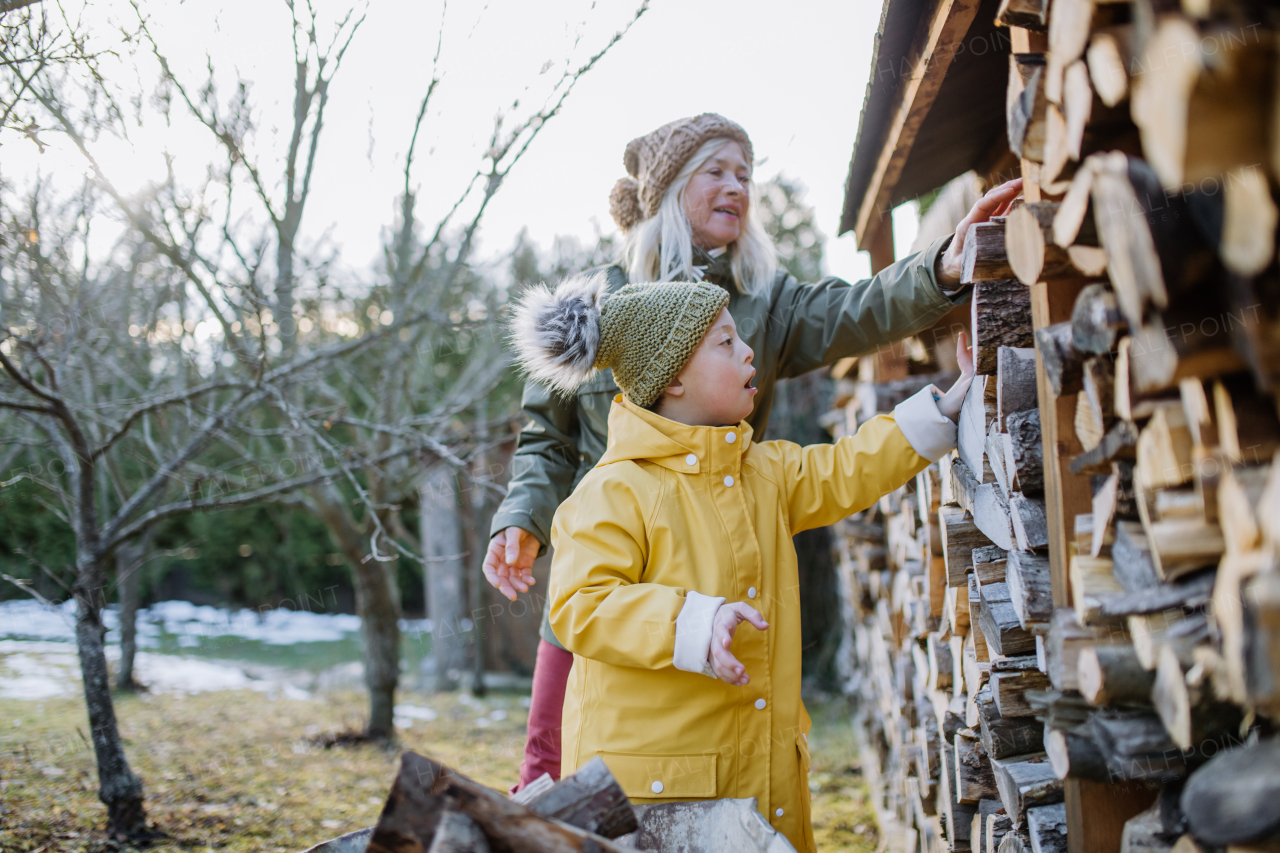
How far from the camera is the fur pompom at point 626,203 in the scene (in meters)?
2.63

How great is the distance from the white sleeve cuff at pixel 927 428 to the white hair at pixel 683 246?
24.8 inches

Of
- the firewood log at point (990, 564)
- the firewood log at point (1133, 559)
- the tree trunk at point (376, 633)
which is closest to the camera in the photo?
the firewood log at point (1133, 559)

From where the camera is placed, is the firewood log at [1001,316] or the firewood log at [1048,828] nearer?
the firewood log at [1048,828]

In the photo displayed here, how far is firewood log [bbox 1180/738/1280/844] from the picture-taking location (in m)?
0.87

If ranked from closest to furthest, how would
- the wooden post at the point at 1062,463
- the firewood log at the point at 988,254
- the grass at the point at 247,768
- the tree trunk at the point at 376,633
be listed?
the wooden post at the point at 1062,463, the firewood log at the point at 988,254, the grass at the point at 247,768, the tree trunk at the point at 376,633

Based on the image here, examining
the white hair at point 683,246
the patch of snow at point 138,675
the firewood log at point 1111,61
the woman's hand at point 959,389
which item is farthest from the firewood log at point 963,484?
the patch of snow at point 138,675

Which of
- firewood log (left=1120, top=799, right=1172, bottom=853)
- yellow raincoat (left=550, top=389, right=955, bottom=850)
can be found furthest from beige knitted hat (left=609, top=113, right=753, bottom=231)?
firewood log (left=1120, top=799, right=1172, bottom=853)

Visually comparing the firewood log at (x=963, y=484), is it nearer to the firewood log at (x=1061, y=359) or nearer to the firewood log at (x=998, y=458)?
the firewood log at (x=998, y=458)

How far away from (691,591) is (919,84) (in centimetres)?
132

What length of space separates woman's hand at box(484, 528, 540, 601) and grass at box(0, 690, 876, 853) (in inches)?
56.9

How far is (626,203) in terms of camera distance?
104 inches

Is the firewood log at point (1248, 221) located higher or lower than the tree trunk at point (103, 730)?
higher

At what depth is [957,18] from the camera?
168 cm

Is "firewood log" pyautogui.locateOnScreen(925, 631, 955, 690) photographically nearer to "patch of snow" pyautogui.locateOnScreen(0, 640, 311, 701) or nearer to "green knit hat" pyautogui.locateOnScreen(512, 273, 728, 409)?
"green knit hat" pyautogui.locateOnScreen(512, 273, 728, 409)
